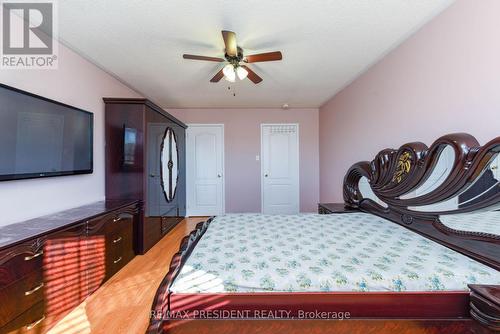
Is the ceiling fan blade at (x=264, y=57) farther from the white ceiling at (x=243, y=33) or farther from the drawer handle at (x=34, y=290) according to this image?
the drawer handle at (x=34, y=290)

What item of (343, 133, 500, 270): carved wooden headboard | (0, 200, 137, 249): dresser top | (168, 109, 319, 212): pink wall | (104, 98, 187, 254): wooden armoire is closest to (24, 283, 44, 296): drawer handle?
(0, 200, 137, 249): dresser top

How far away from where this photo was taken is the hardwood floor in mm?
1626

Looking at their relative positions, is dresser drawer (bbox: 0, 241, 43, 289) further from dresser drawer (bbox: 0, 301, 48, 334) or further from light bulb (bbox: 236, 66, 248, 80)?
light bulb (bbox: 236, 66, 248, 80)

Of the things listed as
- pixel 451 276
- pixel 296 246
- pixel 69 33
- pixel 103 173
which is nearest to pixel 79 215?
pixel 103 173

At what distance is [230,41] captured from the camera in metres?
1.93

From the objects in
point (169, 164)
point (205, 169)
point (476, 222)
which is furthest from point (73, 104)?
point (476, 222)

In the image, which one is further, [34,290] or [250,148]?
[250,148]

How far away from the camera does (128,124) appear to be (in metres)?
2.91

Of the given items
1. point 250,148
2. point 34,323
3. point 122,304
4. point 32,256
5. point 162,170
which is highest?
point 250,148

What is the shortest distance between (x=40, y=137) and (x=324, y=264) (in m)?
2.44

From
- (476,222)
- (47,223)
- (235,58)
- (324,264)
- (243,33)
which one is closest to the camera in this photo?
(324,264)

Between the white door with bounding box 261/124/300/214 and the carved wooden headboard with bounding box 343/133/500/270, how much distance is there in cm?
267

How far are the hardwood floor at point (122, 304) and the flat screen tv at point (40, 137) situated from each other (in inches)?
46.3

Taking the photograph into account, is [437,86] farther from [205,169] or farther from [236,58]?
[205,169]
